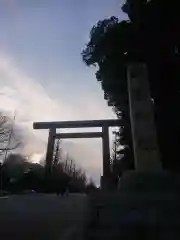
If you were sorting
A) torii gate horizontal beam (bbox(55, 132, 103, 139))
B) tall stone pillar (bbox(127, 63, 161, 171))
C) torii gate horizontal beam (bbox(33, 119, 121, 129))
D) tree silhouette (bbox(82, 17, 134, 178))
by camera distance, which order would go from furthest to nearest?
1. torii gate horizontal beam (bbox(55, 132, 103, 139))
2. torii gate horizontal beam (bbox(33, 119, 121, 129))
3. tree silhouette (bbox(82, 17, 134, 178))
4. tall stone pillar (bbox(127, 63, 161, 171))

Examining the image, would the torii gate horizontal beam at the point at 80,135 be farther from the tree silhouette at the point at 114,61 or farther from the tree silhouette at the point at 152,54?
the tree silhouette at the point at 152,54

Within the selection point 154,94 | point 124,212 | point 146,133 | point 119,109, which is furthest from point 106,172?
point 124,212

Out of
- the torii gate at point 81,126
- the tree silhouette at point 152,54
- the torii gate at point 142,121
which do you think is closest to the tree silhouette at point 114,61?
the tree silhouette at point 152,54

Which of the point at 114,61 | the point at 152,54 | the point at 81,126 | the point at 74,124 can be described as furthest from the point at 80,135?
the point at 152,54

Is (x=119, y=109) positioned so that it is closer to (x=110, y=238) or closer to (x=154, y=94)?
(x=154, y=94)

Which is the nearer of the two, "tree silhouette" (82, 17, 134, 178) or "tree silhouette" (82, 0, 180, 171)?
"tree silhouette" (82, 0, 180, 171)

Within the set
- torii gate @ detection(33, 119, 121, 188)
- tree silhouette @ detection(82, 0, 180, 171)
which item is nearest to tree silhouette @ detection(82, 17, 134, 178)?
tree silhouette @ detection(82, 0, 180, 171)

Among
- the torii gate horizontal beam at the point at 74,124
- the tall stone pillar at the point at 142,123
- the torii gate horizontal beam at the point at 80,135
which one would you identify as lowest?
the tall stone pillar at the point at 142,123

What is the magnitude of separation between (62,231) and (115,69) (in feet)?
22.5

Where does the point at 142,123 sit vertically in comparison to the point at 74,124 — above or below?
below

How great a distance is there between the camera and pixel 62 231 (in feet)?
21.7

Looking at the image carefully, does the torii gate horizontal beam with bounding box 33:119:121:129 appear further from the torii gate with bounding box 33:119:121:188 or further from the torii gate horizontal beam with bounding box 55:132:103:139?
the torii gate horizontal beam with bounding box 55:132:103:139

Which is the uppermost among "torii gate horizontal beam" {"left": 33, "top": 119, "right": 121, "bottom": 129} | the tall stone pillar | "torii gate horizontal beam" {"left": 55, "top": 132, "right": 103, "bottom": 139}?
"torii gate horizontal beam" {"left": 33, "top": 119, "right": 121, "bottom": 129}

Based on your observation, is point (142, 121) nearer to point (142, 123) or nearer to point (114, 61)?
point (142, 123)
